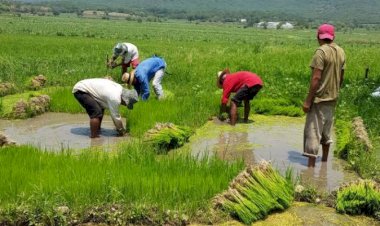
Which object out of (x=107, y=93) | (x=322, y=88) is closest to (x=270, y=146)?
(x=322, y=88)

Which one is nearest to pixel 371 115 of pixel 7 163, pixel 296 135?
pixel 296 135

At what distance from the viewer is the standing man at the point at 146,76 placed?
900 cm

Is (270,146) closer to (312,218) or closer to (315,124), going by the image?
(315,124)

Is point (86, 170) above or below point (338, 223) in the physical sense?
above

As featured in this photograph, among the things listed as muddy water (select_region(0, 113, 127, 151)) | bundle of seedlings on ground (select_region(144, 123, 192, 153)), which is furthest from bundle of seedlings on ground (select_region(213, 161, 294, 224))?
muddy water (select_region(0, 113, 127, 151))

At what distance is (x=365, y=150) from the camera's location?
22.3 feet

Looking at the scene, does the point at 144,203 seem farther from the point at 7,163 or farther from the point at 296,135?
the point at 296,135

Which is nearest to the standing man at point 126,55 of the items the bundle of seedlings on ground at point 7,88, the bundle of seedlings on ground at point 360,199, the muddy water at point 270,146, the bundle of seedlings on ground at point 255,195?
the bundle of seedlings on ground at point 7,88

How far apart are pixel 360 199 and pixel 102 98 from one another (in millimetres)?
4347

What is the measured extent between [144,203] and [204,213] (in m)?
0.54

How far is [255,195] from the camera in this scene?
462 centimetres

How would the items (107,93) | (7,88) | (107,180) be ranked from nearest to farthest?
(107,180), (107,93), (7,88)

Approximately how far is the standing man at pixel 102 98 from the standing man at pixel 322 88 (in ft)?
8.70

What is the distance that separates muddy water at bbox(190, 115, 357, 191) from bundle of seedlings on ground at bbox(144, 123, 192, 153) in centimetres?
23
